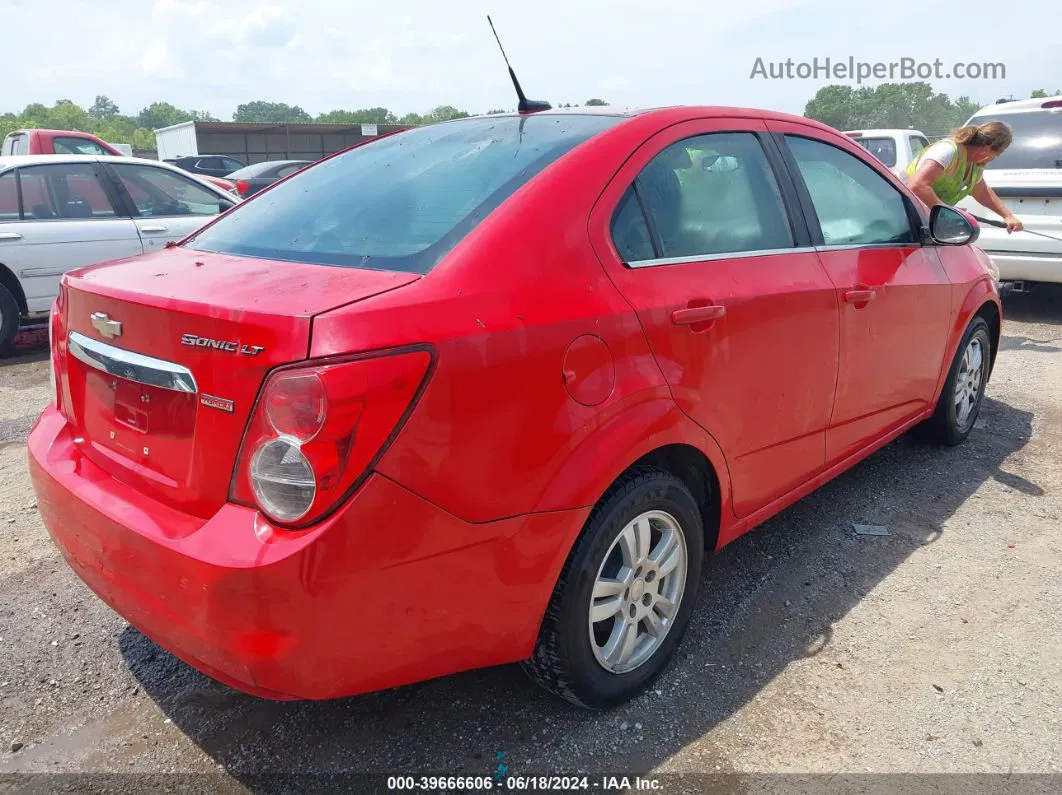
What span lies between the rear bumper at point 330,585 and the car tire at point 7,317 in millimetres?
5468

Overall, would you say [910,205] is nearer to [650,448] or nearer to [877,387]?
[877,387]

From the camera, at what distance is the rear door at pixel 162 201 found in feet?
23.4

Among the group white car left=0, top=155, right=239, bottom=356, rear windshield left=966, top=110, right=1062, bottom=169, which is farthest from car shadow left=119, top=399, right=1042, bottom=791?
rear windshield left=966, top=110, right=1062, bottom=169

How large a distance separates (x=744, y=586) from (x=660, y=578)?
797 millimetres

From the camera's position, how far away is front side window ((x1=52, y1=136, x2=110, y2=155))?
37.4 ft

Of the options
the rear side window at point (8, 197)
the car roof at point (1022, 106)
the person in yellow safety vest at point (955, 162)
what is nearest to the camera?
the person in yellow safety vest at point (955, 162)

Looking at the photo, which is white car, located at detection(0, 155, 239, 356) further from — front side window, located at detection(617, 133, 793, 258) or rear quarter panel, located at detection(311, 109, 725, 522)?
rear quarter panel, located at detection(311, 109, 725, 522)

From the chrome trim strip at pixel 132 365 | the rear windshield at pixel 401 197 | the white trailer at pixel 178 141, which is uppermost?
the white trailer at pixel 178 141

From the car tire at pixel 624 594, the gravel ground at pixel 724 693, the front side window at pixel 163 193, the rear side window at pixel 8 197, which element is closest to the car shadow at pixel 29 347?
the rear side window at pixel 8 197

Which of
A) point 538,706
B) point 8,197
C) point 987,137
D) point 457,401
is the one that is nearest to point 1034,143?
point 987,137

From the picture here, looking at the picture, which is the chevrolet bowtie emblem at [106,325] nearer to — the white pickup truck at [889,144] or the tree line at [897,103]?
the white pickup truck at [889,144]

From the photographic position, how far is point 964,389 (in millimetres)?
4383

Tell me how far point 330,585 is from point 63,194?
6512 millimetres

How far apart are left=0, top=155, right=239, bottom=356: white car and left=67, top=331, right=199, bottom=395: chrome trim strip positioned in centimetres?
448
